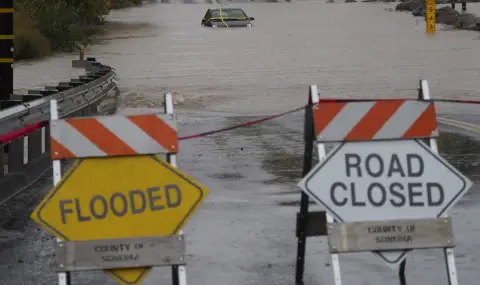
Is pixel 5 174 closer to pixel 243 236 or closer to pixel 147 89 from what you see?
pixel 243 236

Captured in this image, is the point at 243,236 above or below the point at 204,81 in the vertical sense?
above

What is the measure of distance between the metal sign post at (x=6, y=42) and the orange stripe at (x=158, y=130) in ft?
31.2

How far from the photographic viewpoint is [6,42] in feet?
54.6

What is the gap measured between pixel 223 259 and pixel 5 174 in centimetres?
430

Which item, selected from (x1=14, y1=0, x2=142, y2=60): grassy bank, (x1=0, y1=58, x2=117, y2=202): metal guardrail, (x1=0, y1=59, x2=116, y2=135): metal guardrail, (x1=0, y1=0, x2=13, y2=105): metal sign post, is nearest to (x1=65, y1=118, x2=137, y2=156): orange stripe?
(x1=0, y1=58, x2=117, y2=202): metal guardrail

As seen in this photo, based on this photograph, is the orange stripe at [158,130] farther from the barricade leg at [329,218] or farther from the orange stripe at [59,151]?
the barricade leg at [329,218]

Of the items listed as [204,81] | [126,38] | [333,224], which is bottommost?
[126,38]

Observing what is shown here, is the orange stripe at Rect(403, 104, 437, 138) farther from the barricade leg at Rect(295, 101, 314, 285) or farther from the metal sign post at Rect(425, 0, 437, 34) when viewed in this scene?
the metal sign post at Rect(425, 0, 437, 34)

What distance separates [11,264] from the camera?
9062 millimetres

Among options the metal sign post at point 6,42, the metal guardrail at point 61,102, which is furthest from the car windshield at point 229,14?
the metal sign post at point 6,42

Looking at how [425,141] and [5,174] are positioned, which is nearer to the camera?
[425,141]

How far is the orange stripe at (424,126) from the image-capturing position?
7531 millimetres

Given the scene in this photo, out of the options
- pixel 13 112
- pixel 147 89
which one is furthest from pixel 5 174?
pixel 147 89

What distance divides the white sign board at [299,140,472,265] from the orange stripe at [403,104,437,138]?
0.12 meters
